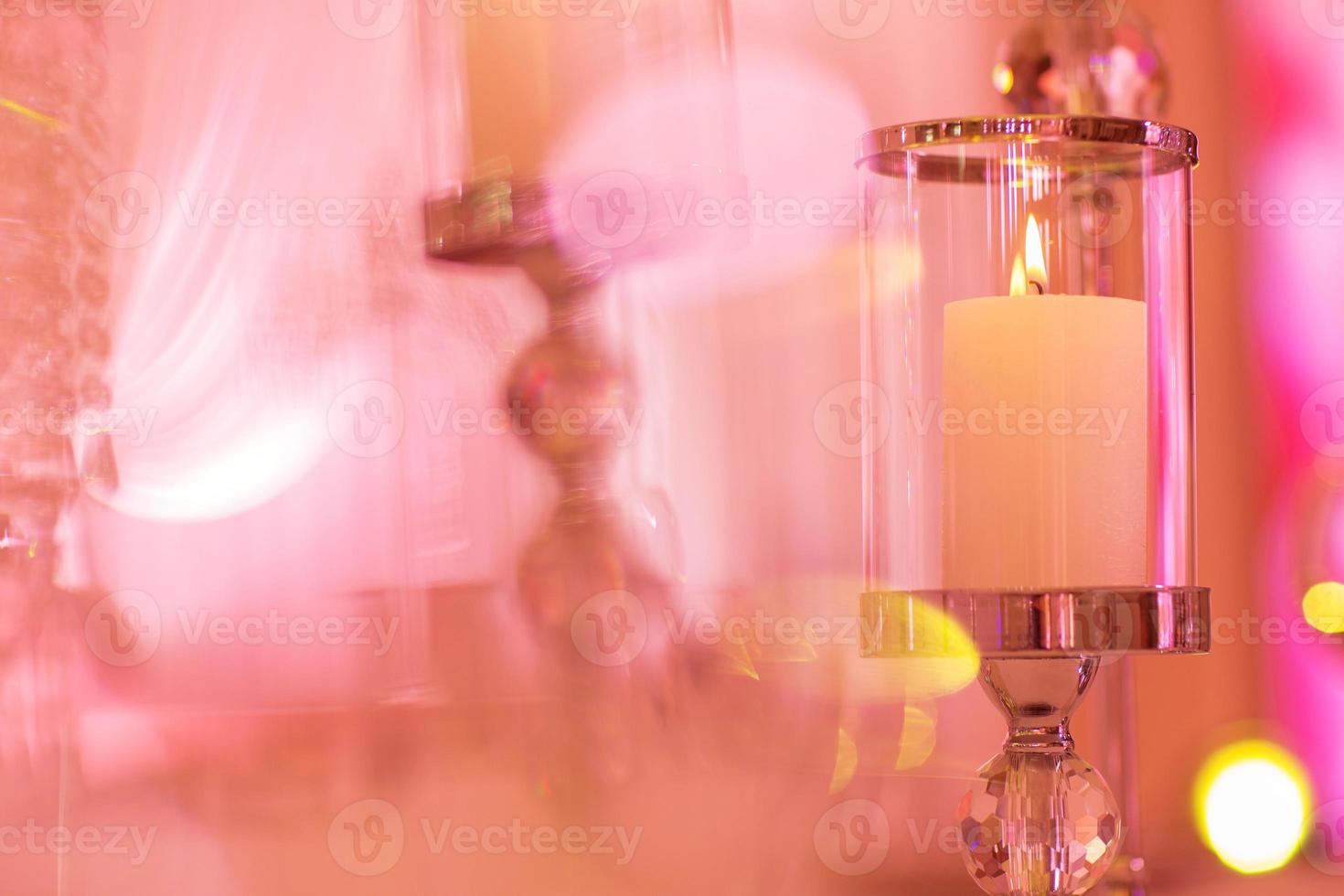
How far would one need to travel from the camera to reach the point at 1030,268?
0.57 meters

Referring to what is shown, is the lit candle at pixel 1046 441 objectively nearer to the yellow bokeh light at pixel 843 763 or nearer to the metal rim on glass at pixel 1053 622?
the metal rim on glass at pixel 1053 622

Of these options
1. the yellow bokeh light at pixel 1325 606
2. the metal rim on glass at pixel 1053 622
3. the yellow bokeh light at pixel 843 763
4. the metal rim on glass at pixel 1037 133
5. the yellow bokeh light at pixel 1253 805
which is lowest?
the yellow bokeh light at pixel 1253 805

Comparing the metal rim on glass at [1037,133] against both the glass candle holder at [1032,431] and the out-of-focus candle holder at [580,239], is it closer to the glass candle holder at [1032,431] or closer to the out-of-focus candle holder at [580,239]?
the glass candle holder at [1032,431]

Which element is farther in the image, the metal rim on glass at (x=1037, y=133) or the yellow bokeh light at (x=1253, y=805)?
the yellow bokeh light at (x=1253, y=805)

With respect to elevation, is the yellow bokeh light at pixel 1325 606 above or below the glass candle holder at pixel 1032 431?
below

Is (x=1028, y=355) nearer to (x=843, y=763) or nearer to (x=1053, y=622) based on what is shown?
(x=1053, y=622)

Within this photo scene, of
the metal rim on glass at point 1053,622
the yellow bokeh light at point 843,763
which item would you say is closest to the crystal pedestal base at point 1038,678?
the metal rim on glass at point 1053,622

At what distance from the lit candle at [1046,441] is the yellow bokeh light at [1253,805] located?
0.86 feet

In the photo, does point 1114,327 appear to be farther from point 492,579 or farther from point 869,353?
point 492,579

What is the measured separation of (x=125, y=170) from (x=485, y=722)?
13.3 inches

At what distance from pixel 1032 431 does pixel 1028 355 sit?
0.03 m

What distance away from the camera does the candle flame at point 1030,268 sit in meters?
0.56

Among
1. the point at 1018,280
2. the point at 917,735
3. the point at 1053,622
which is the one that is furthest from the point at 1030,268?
the point at 917,735

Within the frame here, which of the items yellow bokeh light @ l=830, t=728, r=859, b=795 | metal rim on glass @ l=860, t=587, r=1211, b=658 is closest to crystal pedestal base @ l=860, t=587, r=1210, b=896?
metal rim on glass @ l=860, t=587, r=1211, b=658
